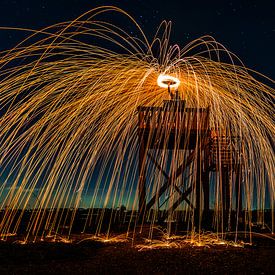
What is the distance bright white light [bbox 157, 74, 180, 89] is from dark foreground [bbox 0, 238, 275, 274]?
183 inches

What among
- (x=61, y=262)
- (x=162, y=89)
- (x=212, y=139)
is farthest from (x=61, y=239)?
(x=212, y=139)

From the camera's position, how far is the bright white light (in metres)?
10.6

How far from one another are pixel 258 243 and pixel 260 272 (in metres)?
3.18

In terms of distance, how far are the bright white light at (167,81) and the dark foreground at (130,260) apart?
4644 millimetres

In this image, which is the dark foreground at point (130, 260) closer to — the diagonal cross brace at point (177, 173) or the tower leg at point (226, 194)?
the diagonal cross brace at point (177, 173)

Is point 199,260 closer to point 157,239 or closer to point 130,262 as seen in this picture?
point 130,262

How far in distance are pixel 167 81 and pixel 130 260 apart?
5616 millimetres

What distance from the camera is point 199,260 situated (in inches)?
263

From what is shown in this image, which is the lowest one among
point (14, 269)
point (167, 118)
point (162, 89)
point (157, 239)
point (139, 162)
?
point (14, 269)

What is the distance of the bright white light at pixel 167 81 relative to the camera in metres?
10.6

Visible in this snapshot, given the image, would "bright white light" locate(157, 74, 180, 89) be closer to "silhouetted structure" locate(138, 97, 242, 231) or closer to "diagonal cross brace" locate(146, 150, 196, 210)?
"silhouetted structure" locate(138, 97, 242, 231)

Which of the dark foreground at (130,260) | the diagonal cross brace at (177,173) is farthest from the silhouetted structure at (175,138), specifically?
the dark foreground at (130,260)

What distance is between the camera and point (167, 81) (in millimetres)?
10836

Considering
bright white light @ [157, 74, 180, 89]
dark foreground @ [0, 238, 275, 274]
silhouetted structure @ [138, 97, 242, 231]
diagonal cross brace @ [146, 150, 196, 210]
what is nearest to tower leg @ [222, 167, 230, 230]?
silhouetted structure @ [138, 97, 242, 231]
